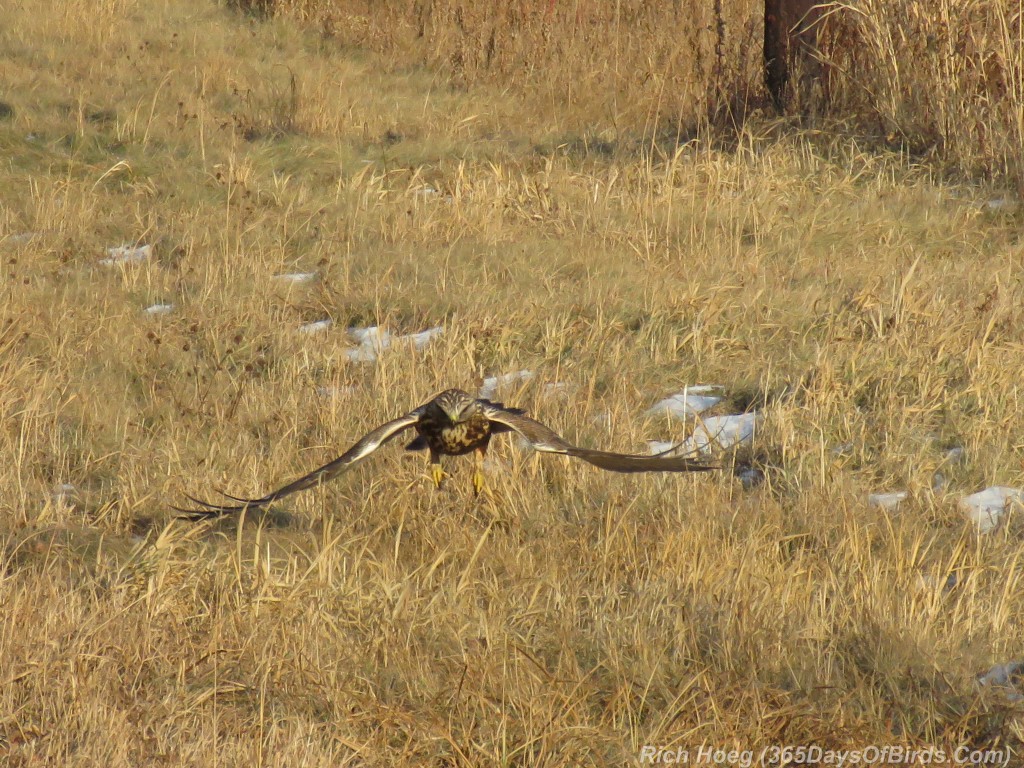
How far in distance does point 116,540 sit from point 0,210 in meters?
3.64

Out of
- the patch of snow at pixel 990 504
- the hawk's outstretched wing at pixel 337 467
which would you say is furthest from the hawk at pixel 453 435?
the patch of snow at pixel 990 504

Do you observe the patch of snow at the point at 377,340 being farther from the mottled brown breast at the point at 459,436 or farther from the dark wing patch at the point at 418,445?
the mottled brown breast at the point at 459,436

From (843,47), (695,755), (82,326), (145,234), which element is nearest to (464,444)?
(695,755)

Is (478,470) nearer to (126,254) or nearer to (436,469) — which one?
(436,469)

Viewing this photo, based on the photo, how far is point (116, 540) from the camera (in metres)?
3.97

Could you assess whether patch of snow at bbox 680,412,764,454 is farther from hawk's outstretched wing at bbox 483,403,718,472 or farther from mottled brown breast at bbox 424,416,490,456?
mottled brown breast at bbox 424,416,490,456

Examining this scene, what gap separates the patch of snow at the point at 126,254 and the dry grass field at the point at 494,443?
1.3 inches

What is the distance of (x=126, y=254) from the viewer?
664 cm

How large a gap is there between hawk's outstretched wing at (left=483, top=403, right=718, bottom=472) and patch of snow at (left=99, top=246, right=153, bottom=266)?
3340mm

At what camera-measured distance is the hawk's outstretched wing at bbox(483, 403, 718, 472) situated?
341cm

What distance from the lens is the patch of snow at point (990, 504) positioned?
4.18m

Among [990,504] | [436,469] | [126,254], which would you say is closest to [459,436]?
[436,469]

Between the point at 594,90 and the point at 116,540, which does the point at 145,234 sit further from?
the point at 594,90

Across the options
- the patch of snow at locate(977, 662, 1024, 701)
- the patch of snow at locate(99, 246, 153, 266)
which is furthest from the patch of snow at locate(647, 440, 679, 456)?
the patch of snow at locate(99, 246, 153, 266)
